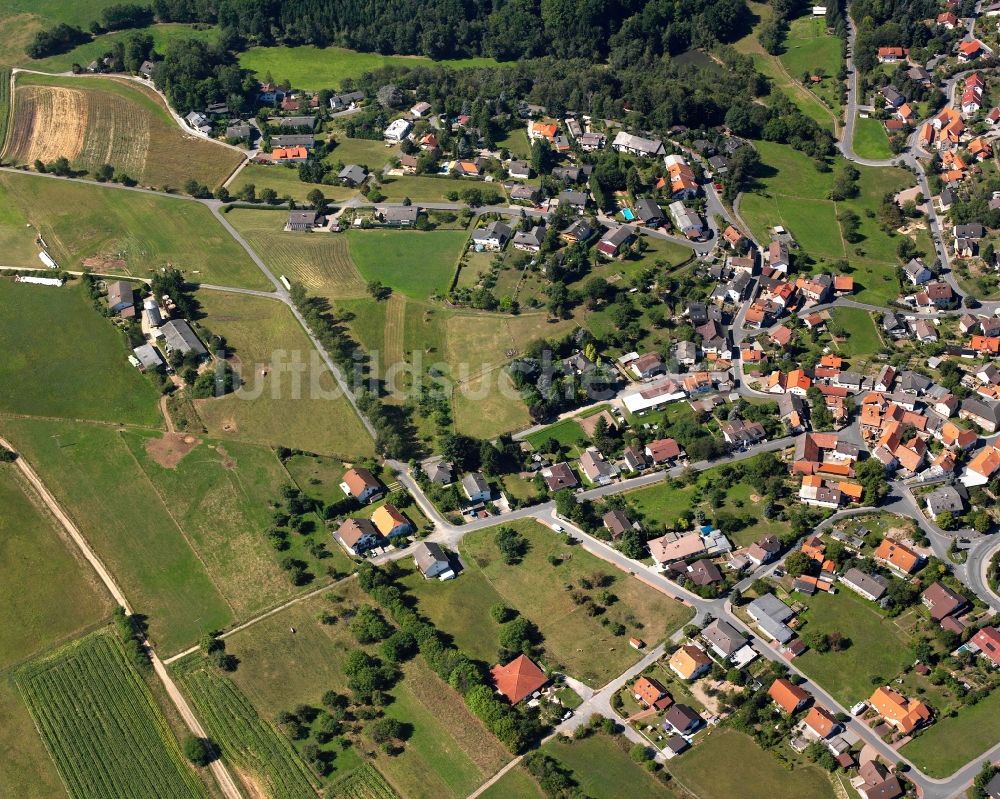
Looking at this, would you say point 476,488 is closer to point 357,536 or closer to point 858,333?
point 357,536

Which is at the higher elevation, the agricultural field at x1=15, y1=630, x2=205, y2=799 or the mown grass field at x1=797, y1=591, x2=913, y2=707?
the mown grass field at x1=797, y1=591, x2=913, y2=707

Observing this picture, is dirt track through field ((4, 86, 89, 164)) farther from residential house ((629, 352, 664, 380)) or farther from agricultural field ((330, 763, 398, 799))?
agricultural field ((330, 763, 398, 799))

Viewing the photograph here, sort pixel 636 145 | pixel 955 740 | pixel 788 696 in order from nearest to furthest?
pixel 955 740 < pixel 788 696 < pixel 636 145

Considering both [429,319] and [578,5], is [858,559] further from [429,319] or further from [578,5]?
[578,5]

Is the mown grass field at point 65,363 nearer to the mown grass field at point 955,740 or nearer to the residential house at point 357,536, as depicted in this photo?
the residential house at point 357,536

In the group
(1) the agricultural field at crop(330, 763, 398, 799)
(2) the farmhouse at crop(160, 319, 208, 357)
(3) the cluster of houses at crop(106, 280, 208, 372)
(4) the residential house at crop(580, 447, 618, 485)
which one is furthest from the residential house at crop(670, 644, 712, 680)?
(2) the farmhouse at crop(160, 319, 208, 357)

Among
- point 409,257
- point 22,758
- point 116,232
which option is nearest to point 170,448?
point 22,758
